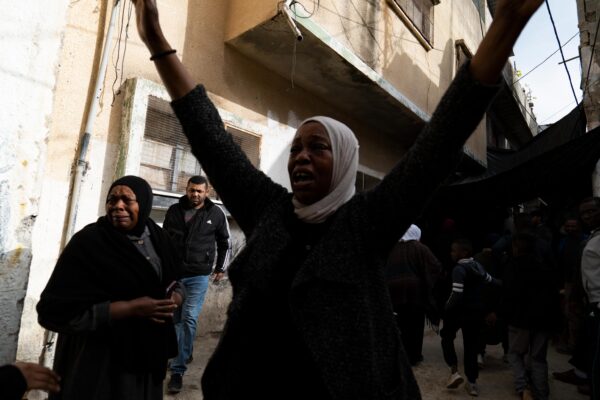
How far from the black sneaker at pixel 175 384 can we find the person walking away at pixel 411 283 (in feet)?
7.72

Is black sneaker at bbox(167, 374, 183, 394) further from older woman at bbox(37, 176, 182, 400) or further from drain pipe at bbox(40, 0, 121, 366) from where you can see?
older woman at bbox(37, 176, 182, 400)

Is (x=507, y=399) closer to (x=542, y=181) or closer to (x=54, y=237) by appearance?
(x=542, y=181)

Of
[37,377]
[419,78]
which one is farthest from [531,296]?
[419,78]

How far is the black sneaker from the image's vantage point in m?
3.21

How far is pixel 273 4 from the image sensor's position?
4.41m

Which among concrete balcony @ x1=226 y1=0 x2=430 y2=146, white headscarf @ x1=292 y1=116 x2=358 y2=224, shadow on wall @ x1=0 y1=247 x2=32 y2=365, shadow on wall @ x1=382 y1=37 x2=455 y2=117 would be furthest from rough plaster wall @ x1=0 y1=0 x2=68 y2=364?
shadow on wall @ x1=382 y1=37 x2=455 y2=117

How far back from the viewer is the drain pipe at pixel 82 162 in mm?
3221

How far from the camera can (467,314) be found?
151 inches

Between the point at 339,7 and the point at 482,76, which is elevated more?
the point at 339,7

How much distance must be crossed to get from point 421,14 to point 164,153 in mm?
6337

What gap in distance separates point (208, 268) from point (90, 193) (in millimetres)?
1365

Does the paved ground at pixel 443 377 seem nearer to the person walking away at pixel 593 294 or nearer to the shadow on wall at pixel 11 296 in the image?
the person walking away at pixel 593 294

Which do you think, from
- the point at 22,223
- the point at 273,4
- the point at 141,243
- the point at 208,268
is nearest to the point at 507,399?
the point at 208,268

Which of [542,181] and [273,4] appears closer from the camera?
[273,4]
